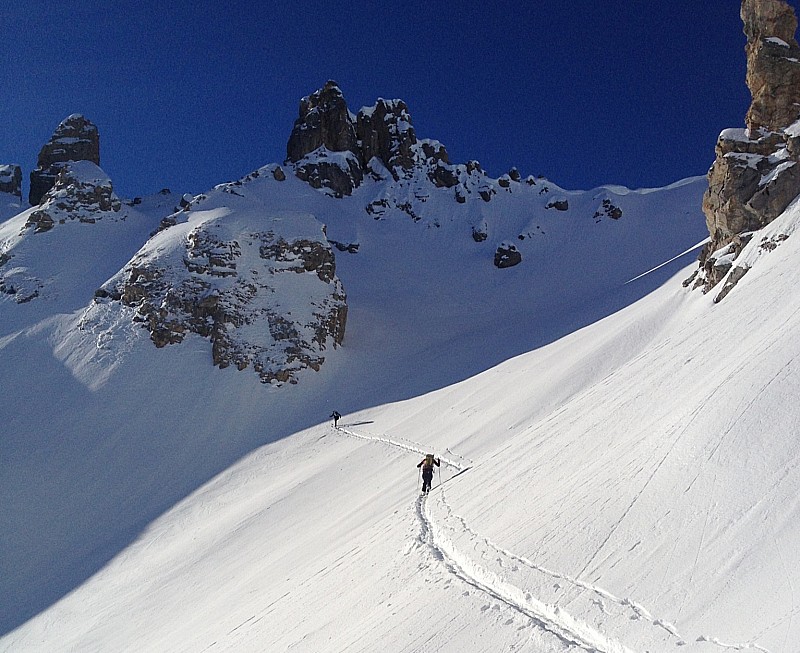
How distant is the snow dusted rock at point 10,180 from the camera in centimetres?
9762

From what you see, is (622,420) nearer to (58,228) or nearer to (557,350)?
(557,350)

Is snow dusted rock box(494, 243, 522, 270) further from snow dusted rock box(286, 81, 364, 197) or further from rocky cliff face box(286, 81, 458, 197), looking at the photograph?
snow dusted rock box(286, 81, 364, 197)

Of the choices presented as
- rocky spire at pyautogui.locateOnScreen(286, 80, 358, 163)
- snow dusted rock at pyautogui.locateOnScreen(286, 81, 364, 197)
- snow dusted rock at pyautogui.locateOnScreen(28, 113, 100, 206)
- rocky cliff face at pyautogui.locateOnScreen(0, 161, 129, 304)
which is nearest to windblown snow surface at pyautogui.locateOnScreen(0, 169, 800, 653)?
rocky cliff face at pyautogui.locateOnScreen(0, 161, 129, 304)

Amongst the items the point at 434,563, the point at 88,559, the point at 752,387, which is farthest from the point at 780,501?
the point at 88,559

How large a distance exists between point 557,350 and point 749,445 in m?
22.7

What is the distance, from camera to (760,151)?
25906 millimetres

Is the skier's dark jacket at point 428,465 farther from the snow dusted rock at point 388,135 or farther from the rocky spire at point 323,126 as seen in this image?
the rocky spire at point 323,126

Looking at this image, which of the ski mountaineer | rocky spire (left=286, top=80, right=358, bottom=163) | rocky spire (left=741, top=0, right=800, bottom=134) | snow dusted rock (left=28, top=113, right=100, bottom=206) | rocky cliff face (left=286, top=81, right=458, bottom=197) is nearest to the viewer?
the ski mountaineer

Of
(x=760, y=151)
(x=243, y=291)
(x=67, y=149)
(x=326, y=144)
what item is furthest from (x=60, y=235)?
(x=760, y=151)

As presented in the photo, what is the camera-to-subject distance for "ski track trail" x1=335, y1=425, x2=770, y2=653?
5805mm

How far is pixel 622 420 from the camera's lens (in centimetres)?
1278

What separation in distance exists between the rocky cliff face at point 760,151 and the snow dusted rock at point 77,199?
6035 cm

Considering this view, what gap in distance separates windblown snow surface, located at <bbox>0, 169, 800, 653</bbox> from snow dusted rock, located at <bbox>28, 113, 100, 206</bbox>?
3701 cm

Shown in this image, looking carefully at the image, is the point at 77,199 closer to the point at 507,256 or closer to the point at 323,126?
the point at 323,126
